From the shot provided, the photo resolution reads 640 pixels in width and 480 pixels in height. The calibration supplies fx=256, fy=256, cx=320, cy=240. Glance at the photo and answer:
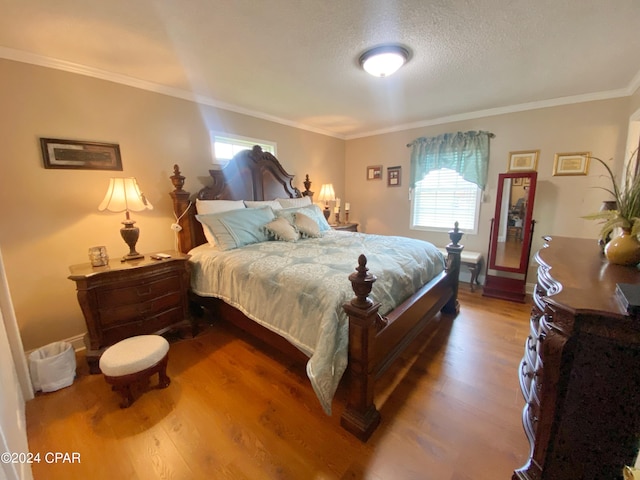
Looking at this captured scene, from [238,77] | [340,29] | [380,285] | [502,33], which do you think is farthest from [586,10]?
[238,77]

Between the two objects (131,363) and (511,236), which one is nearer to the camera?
(131,363)

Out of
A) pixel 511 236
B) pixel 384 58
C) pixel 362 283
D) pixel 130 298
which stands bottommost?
pixel 130 298

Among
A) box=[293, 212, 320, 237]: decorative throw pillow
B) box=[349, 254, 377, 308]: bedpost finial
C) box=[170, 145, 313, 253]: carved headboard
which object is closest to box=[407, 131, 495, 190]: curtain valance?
box=[170, 145, 313, 253]: carved headboard

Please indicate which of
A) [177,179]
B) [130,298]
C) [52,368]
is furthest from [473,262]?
[52,368]

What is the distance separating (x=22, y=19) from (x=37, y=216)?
4.36ft

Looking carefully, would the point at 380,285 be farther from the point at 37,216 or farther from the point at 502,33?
the point at 37,216

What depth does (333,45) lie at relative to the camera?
1.86 meters

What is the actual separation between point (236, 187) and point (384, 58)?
2067 millimetres

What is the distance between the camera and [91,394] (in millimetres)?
1767

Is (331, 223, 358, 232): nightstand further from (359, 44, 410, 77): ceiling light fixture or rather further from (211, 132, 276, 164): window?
(359, 44, 410, 77): ceiling light fixture

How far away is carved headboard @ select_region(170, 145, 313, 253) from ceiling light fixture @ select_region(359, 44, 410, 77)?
1.75m

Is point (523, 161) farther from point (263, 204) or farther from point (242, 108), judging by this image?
point (242, 108)

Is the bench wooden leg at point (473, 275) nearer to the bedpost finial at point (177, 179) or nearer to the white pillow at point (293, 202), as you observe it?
the white pillow at point (293, 202)

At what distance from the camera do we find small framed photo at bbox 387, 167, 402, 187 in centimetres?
429
